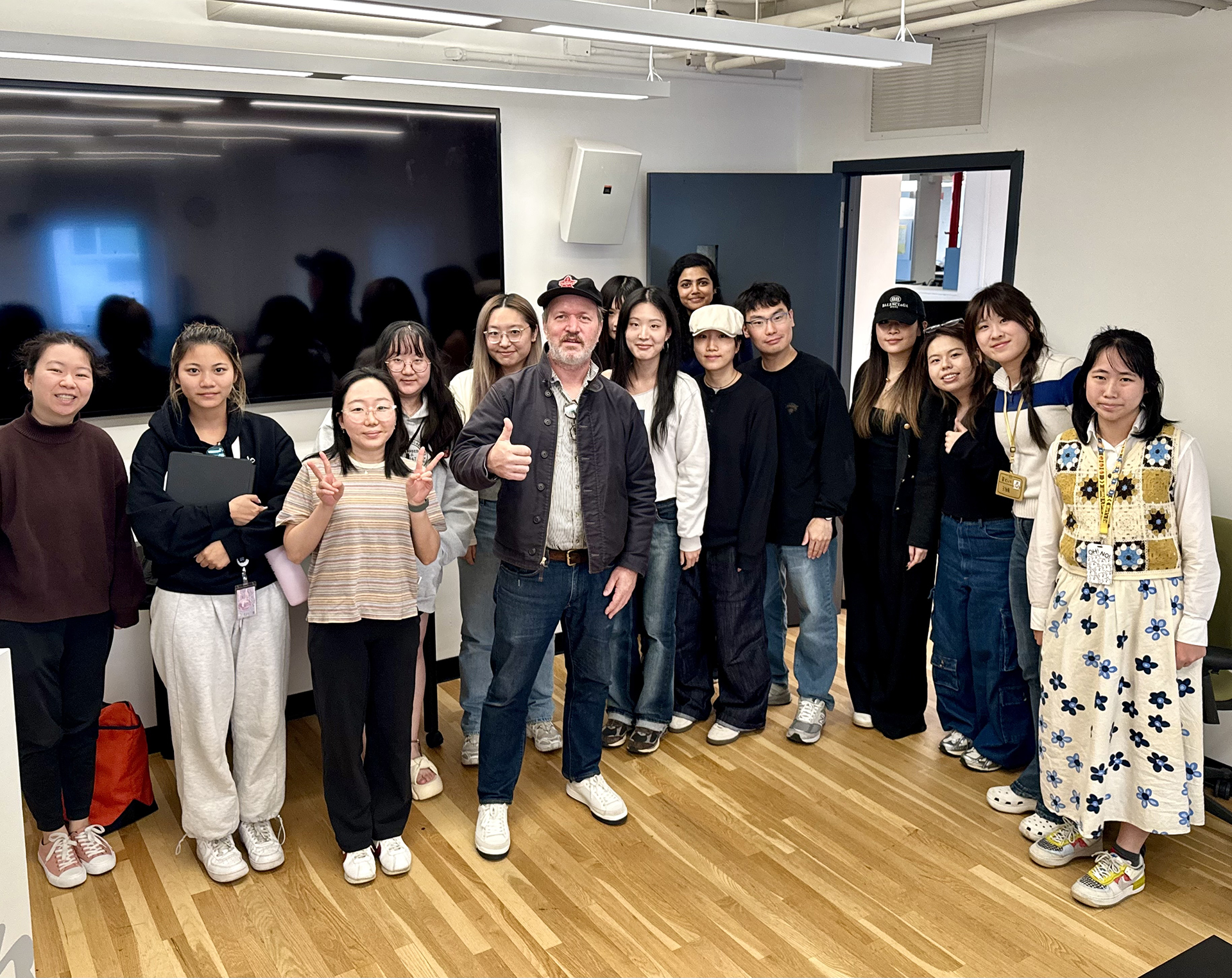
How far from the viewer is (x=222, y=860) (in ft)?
9.85

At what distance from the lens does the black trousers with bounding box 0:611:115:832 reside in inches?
111

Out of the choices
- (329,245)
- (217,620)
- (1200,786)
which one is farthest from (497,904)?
(329,245)

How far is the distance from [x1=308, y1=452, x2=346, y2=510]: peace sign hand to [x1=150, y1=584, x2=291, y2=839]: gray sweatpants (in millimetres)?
421

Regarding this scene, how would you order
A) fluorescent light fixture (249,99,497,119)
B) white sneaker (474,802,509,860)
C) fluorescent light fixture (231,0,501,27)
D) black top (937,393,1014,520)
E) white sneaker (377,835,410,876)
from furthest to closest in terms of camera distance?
fluorescent light fixture (249,99,497,119), black top (937,393,1014,520), white sneaker (474,802,509,860), white sneaker (377,835,410,876), fluorescent light fixture (231,0,501,27)

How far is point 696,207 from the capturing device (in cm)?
497

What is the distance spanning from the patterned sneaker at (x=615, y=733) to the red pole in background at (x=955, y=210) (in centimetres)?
559

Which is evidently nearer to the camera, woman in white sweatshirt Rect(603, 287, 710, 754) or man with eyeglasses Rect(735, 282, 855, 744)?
woman in white sweatshirt Rect(603, 287, 710, 754)

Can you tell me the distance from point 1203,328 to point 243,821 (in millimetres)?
3524

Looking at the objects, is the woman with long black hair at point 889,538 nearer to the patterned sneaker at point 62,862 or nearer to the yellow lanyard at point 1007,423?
the yellow lanyard at point 1007,423

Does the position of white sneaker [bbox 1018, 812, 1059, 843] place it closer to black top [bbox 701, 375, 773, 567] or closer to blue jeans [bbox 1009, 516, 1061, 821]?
blue jeans [bbox 1009, 516, 1061, 821]

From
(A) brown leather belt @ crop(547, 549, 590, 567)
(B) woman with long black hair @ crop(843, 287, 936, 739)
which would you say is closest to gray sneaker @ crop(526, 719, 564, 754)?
(A) brown leather belt @ crop(547, 549, 590, 567)

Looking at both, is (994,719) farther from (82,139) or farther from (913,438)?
(82,139)

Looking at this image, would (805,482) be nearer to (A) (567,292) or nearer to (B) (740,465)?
(B) (740,465)

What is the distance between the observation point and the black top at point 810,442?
3.64 m
